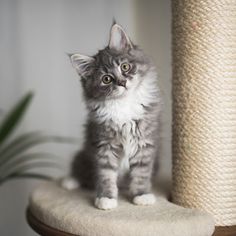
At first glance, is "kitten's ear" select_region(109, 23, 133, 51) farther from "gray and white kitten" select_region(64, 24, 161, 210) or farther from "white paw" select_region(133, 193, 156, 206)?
"white paw" select_region(133, 193, 156, 206)

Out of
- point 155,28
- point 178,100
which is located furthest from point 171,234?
point 155,28

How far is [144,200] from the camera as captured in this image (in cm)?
123

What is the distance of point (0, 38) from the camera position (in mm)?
2400

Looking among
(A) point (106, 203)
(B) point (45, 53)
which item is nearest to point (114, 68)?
(A) point (106, 203)

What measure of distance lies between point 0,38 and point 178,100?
4.91ft

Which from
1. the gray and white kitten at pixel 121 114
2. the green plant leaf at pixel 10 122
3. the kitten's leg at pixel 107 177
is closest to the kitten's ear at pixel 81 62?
the gray and white kitten at pixel 121 114

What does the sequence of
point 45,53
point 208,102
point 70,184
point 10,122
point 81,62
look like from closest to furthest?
1. point 208,102
2. point 81,62
3. point 70,184
4. point 10,122
5. point 45,53

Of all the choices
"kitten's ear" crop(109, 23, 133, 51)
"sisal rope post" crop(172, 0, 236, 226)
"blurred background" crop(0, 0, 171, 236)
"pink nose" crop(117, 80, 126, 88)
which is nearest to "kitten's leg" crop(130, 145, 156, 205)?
"sisal rope post" crop(172, 0, 236, 226)

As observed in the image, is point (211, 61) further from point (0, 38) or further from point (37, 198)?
point (0, 38)

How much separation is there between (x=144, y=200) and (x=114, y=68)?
0.42 meters

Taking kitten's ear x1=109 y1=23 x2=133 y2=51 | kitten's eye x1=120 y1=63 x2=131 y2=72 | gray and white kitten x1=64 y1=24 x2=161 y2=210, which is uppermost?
kitten's ear x1=109 y1=23 x2=133 y2=51

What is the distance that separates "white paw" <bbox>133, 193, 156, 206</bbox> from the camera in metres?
1.23

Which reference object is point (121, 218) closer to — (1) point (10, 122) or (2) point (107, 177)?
(2) point (107, 177)

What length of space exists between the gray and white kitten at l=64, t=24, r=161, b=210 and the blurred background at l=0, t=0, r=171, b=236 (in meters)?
1.08
